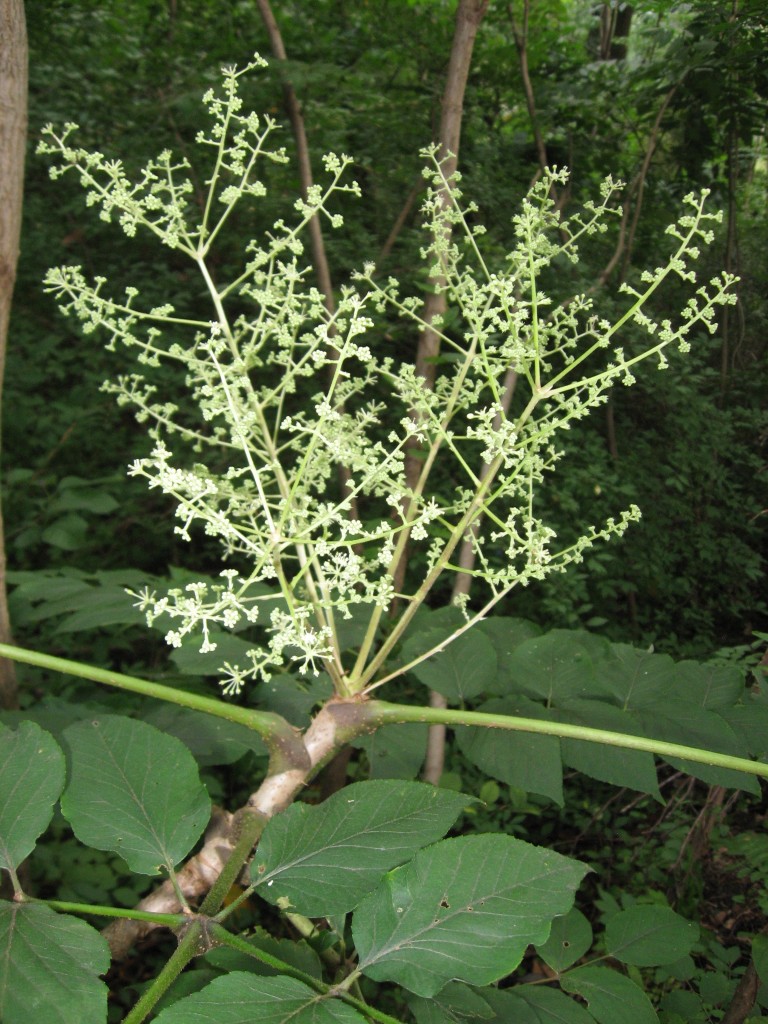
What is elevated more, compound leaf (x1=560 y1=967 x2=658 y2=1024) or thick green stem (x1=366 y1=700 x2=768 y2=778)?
thick green stem (x1=366 y1=700 x2=768 y2=778)

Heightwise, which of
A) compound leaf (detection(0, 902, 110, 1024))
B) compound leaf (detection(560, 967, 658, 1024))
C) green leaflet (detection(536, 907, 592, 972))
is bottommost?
green leaflet (detection(536, 907, 592, 972))

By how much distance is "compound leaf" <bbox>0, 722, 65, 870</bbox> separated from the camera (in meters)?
0.76

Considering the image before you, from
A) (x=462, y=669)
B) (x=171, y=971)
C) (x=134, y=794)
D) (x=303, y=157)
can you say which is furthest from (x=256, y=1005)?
(x=303, y=157)

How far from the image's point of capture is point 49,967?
657 mm

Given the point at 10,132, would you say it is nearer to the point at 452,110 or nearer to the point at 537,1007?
the point at 452,110

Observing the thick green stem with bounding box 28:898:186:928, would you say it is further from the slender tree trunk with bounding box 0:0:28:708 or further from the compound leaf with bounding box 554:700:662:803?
the slender tree trunk with bounding box 0:0:28:708

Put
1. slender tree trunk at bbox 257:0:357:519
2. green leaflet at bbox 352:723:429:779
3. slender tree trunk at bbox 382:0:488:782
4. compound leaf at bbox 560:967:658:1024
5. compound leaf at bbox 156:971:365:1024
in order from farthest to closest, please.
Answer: slender tree trunk at bbox 257:0:357:519, slender tree trunk at bbox 382:0:488:782, green leaflet at bbox 352:723:429:779, compound leaf at bbox 560:967:658:1024, compound leaf at bbox 156:971:365:1024

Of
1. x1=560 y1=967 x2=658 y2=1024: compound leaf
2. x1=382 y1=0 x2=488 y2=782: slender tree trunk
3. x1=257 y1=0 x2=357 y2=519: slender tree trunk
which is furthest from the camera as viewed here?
x1=257 y1=0 x2=357 y2=519: slender tree trunk

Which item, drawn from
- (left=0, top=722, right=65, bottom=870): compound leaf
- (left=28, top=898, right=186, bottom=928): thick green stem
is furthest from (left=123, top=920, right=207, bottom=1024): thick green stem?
(left=0, top=722, right=65, bottom=870): compound leaf

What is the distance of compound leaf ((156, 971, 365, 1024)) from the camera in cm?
59

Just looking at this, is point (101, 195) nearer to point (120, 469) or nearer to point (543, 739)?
point (543, 739)

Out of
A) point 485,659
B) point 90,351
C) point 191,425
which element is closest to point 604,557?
point 485,659

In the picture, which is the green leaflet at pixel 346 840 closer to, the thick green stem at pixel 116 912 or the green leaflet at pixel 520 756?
the thick green stem at pixel 116 912

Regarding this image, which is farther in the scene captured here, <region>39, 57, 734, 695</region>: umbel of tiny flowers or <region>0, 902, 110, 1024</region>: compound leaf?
<region>39, 57, 734, 695</region>: umbel of tiny flowers
